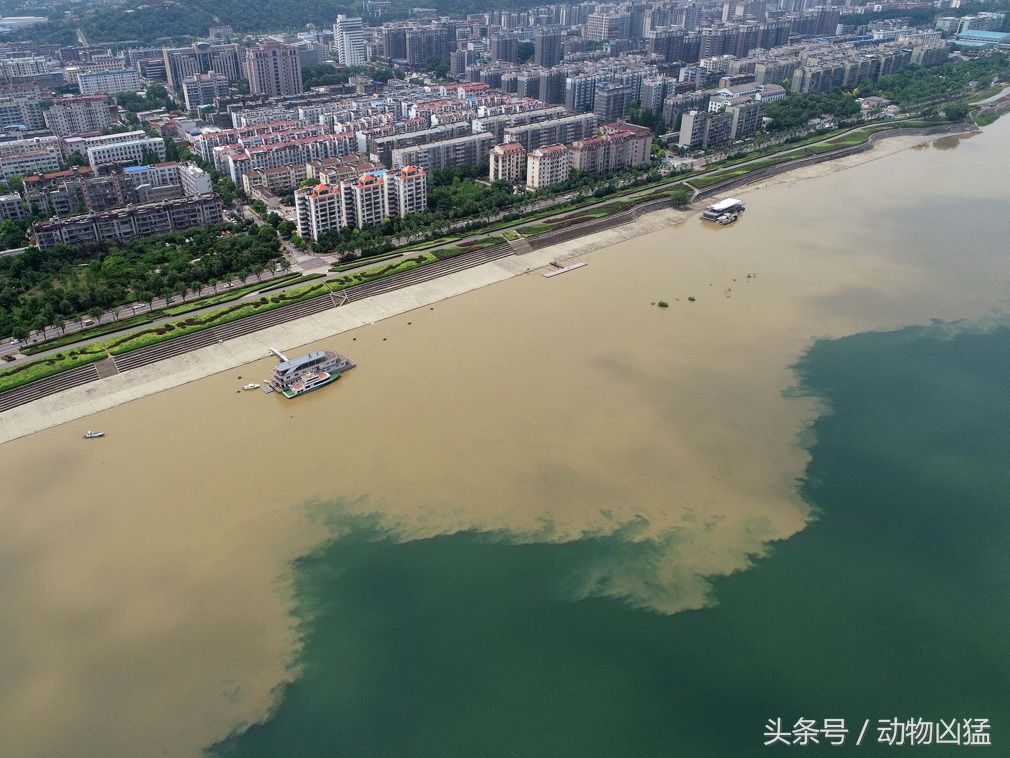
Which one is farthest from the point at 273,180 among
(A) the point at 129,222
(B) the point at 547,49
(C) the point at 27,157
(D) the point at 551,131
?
(B) the point at 547,49

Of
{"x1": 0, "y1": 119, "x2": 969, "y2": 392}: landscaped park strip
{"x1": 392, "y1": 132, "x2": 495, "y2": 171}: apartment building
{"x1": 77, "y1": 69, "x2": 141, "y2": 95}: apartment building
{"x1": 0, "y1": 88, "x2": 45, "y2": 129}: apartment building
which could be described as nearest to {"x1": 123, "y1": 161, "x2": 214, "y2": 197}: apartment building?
{"x1": 392, "y1": 132, "x2": 495, "y2": 171}: apartment building

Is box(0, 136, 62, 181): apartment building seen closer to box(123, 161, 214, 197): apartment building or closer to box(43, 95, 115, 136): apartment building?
box(123, 161, 214, 197): apartment building

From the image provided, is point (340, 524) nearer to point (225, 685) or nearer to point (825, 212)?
point (225, 685)

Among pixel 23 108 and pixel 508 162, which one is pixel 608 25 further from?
pixel 23 108

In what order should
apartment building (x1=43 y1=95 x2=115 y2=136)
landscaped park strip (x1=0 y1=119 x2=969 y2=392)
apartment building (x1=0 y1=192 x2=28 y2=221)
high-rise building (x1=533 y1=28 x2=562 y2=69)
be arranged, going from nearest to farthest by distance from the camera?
landscaped park strip (x1=0 y1=119 x2=969 y2=392) → apartment building (x1=0 y1=192 x2=28 y2=221) → apartment building (x1=43 y1=95 x2=115 y2=136) → high-rise building (x1=533 y1=28 x2=562 y2=69)

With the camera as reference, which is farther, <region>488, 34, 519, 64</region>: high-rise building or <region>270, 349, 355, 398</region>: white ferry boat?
<region>488, 34, 519, 64</region>: high-rise building
